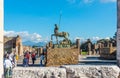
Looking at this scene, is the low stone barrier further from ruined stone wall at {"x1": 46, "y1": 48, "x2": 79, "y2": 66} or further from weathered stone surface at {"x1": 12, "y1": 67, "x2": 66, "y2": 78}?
ruined stone wall at {"x1": 46, "y1": 48, "x2": 79, "y2": 66}

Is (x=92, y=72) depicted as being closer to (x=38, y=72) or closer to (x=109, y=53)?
(x=38, y=72)

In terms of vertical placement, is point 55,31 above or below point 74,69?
above

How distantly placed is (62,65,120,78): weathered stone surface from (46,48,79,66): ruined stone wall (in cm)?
1523

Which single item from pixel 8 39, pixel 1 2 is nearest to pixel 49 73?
pixel 1 2

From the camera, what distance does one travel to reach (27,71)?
17.2 feet

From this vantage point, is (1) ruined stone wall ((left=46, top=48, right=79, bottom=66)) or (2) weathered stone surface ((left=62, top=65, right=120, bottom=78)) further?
(1) ruined stone wall ((left=46, top=48, right=79, bottom=66))

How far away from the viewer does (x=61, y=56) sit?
2091 cm

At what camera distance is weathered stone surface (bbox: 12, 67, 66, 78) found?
518cm

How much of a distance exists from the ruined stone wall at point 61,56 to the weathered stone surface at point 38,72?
50.4ft

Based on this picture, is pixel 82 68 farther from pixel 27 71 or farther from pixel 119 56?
pixel 119 56

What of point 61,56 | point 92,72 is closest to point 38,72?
point 92,72

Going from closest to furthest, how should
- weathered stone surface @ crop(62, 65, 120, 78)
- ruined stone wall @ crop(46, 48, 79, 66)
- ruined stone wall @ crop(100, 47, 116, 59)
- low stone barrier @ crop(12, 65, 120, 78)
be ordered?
low stone barrier @ crop(12, 65, 120, 78) < weathered stone surface @ crop(62, 65, 120, 78) < ruined stone wall @ crop(46, 48, 79, 66) < ruined stone wall @ crop(100, 47, 116, 59)

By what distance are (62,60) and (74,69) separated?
15.4 m

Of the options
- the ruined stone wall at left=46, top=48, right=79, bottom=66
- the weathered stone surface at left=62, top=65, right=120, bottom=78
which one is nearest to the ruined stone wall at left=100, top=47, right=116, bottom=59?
the ruined stone wall at left=46, top=48, right=79, bottom=66
